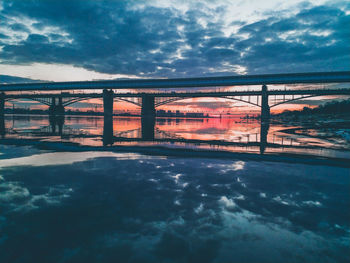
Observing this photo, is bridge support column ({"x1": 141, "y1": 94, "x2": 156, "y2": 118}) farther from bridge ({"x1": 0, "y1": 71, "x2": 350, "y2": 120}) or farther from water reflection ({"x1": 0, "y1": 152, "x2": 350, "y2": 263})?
water reflection ({"x1": 0, "y1": 152, "x2": 350, "y2": 263})

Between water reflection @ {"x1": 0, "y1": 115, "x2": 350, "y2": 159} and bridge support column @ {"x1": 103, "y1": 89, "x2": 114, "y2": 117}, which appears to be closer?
water reflection @ {"x1": 0, "y1": 115, "x2": 350, "y2": 159}

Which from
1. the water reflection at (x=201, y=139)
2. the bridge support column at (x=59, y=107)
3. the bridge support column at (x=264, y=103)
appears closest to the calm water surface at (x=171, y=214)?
the water reflection at (x=201, y=139)

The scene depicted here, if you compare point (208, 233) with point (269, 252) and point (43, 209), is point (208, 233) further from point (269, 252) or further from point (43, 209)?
point (43, 209)

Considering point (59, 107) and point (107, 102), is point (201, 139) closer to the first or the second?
point (107, 102)

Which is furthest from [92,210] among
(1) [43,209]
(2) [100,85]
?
(2) [100,85]

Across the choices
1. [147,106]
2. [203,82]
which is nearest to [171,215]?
[203,82]

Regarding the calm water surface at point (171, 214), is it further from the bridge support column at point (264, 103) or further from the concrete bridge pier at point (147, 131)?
the bridge support column at point (264, 103)

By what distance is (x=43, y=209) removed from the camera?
11.8 ft

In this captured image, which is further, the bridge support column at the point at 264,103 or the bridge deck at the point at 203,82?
the bridge support column at the point at 264,103

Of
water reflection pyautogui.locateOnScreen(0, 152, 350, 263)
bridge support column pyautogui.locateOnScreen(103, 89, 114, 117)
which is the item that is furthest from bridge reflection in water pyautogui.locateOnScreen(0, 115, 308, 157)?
bridge support column pyautogui.locateOnScreen(103, 89, 114, 117)

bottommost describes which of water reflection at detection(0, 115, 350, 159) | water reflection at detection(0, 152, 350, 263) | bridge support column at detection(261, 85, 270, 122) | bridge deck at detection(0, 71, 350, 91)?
water reflection at detection(0, 152, 350, 263)

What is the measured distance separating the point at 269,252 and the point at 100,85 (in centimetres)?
8023

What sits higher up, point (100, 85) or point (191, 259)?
point (100, 85)

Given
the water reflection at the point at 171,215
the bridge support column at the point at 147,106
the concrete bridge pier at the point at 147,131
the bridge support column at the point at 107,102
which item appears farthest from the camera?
the bridge support column at the point at 147,106
